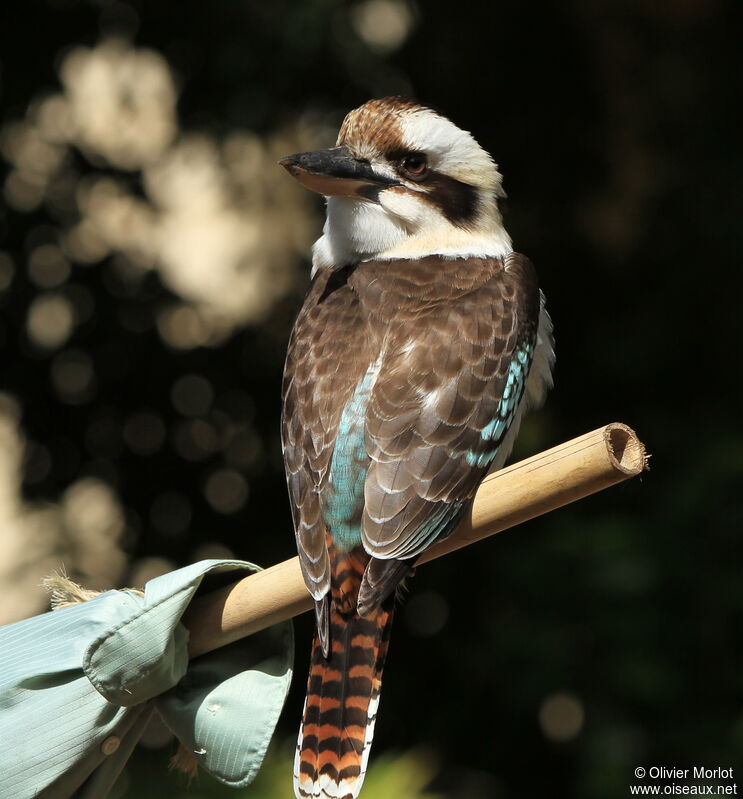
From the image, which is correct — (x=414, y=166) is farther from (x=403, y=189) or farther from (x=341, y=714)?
(x=341, y=714)

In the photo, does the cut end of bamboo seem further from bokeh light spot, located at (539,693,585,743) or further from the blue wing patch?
bokeh light spot, located at (539,693,585,743)

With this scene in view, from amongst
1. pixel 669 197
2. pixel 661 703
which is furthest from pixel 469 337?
pixel 669 197

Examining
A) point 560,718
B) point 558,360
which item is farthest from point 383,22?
point 560,718

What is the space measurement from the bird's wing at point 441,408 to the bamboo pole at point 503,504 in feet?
0.41

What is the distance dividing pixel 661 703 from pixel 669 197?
4.82 feet

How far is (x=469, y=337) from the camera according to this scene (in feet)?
6.31

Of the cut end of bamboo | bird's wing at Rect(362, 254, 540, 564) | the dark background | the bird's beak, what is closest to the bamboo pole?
the cut end of bamboo

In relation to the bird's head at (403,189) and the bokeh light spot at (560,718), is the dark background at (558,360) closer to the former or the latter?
the bokeh light spot at (560,718)

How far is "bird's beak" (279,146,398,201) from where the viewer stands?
1.96 m

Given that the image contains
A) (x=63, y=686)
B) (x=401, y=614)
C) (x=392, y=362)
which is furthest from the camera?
(x=401, y=614)

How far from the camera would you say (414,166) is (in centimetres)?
220

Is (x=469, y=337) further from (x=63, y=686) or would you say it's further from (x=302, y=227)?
(x=302, y=227)

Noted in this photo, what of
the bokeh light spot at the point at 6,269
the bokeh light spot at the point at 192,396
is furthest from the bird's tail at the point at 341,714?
the bokeh light spot at the point at 6,269

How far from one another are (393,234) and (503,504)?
2.69ft
